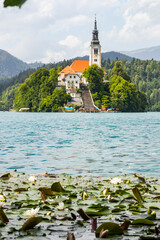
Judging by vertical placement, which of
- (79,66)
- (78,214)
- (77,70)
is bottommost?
(78,214)

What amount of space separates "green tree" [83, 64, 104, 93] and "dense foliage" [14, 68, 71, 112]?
9.14 m

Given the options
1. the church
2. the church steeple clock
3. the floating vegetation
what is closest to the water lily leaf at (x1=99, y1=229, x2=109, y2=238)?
the floating vegetation

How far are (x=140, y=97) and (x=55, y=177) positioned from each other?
→ 116520 millimetres

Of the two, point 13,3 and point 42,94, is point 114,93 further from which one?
point 13,3

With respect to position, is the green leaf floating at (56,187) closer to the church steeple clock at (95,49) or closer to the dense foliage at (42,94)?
the dense foliage at (42,94)

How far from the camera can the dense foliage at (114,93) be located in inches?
4473

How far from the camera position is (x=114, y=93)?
115250 millimetres

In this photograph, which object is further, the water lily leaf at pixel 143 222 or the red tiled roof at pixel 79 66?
the red tiled roof at pixel 79 66

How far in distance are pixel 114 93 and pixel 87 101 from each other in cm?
1003

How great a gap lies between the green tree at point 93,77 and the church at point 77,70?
6.59 m

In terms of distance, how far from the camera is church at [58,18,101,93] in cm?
12288

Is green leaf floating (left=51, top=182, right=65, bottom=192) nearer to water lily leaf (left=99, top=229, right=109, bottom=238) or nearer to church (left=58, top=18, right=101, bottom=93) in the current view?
water lily leaf (left=99, top=229, right=109, bottom=238)

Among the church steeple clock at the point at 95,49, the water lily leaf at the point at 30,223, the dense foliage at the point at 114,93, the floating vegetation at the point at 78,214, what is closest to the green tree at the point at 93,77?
the dense foliage at the point at 114,93

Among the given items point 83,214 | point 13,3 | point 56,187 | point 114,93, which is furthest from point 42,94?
point 13,3
